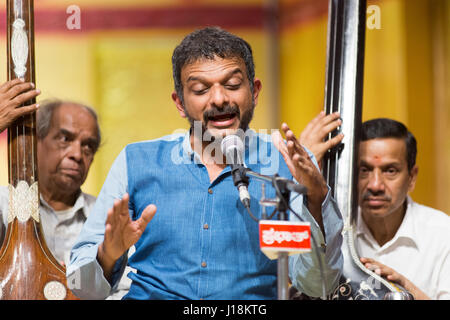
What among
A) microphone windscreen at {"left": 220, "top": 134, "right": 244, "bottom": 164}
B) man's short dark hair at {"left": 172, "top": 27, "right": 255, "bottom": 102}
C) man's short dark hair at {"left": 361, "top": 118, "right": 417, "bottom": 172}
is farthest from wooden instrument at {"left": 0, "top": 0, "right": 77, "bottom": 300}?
man's short dark hair at {"left": 361, "top": 118, "right": 417, "bottom": 172}

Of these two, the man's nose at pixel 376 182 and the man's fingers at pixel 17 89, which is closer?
the man's fingers at pixel 17 89

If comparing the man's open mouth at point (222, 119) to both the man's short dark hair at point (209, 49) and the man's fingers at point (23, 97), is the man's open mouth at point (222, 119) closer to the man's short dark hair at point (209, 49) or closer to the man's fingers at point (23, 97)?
the man's short dark hair at point (209, 49)

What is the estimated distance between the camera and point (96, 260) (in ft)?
6.57

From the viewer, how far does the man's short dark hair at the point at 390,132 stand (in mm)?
2754

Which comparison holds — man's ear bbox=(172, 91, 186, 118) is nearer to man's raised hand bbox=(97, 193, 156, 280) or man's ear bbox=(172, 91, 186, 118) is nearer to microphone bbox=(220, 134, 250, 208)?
microphone bbox=(220, 134, 250, 208)

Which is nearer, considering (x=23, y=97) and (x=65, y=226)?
(x=23, y=97)

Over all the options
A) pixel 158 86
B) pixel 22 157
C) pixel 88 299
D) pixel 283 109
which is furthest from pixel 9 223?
pixel 283 109

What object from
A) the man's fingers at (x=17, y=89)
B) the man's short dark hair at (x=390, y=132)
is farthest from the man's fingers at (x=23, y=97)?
the man's short dark hair at (x=390, y=132)

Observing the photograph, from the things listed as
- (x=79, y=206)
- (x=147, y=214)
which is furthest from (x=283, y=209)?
(x=79, y=206)

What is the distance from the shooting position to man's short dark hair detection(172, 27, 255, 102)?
2.22 metres

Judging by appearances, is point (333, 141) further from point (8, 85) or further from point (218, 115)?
point (8, 85)

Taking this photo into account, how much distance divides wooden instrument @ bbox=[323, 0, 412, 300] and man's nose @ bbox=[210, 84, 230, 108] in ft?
2.22

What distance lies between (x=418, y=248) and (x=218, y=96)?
1286 millimetres

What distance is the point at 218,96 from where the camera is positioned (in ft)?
7.00
